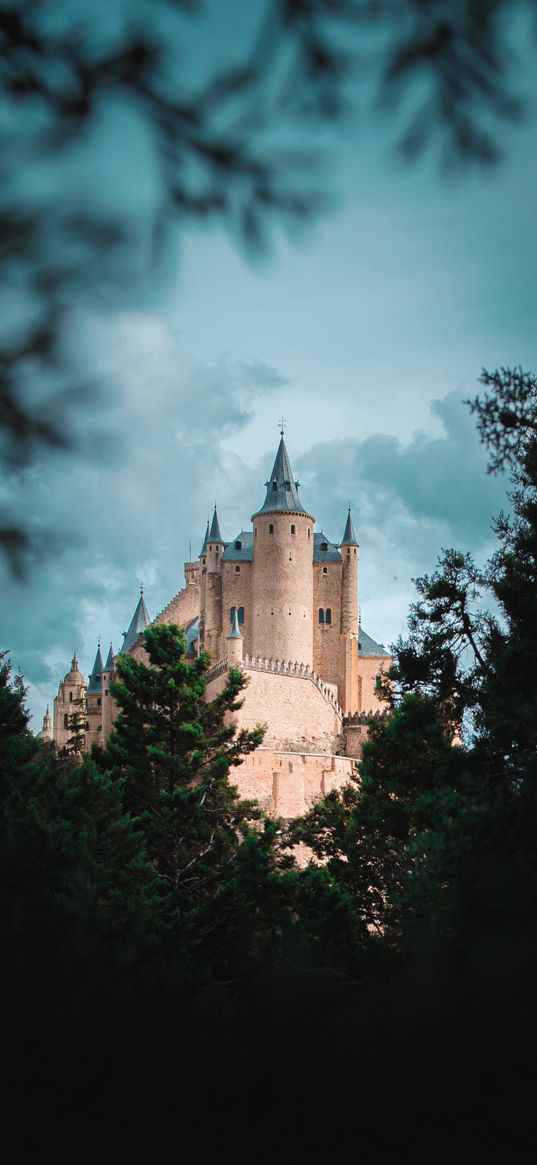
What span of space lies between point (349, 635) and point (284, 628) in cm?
415

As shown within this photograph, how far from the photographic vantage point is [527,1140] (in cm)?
358

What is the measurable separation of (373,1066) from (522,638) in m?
10.4

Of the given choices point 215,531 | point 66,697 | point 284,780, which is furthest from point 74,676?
point 284,780

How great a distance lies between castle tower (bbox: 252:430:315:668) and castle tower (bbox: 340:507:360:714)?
6.55ft

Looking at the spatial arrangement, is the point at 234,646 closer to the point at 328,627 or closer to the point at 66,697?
the point at 328,627

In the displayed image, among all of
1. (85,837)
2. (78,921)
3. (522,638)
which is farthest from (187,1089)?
(85,837)

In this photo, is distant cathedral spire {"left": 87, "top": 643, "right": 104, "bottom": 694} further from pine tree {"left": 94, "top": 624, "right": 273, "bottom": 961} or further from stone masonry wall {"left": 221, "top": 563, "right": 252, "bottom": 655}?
pine tree {"left": 94, "top": 624, "right": 273, "bottom": 961}

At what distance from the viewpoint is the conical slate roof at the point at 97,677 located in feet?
220

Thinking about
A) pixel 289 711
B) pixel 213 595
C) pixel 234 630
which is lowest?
pixel 289 711

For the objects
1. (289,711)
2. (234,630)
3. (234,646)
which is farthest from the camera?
(234,630)

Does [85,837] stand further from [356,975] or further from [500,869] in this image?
[500,869]

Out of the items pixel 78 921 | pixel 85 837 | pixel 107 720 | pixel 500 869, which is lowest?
pixel 78 921

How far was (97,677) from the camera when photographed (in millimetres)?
68000

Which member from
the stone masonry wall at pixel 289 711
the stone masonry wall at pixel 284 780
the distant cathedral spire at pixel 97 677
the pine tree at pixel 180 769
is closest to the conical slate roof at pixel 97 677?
the distant cathedral spire at pixel 97 677
